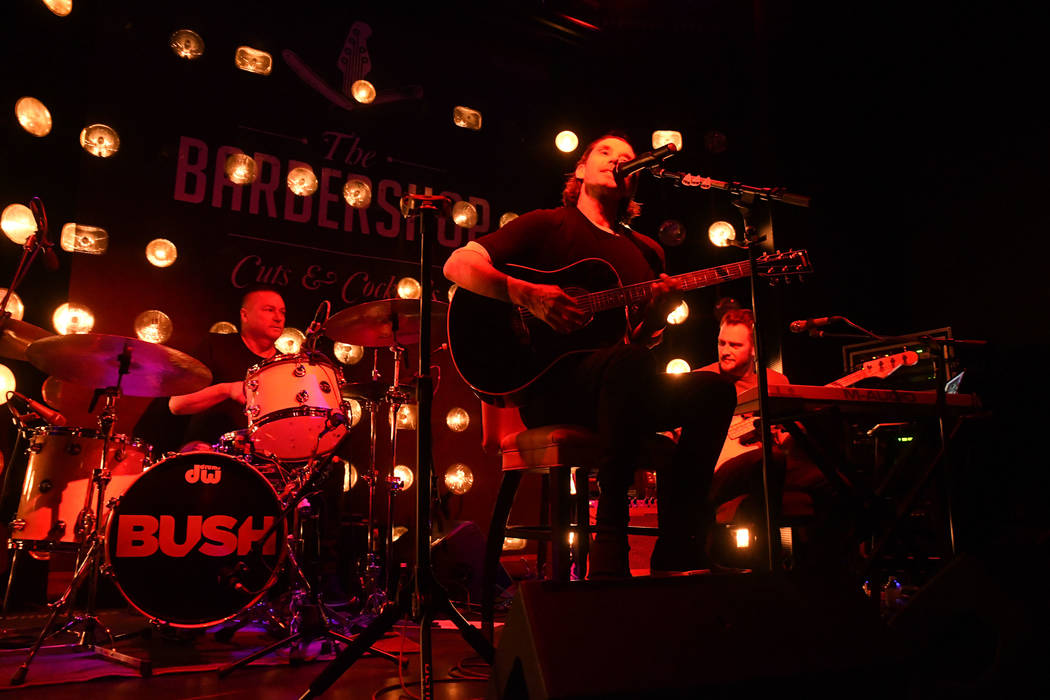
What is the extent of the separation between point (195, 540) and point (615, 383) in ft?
6.00

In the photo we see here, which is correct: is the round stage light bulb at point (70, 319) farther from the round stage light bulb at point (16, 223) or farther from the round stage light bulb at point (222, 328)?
the round stage light bulb at point (222, 328)

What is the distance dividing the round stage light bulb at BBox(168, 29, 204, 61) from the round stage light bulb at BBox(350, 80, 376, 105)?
3.27 ft

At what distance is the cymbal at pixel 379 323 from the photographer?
11.2ft

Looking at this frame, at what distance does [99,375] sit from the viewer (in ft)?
10.2

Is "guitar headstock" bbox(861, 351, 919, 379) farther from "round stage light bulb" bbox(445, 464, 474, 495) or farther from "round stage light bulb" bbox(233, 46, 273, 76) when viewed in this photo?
"round stage light bulb" bbox(233, 46, 273, 76)

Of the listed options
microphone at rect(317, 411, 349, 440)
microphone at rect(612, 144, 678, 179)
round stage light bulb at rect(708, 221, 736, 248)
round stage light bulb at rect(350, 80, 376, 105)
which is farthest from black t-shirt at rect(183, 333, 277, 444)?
round stage light bulb at rect(708, 221, 736, 248)

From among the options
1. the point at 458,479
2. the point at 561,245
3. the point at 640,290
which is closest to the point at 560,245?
the point at 561,245

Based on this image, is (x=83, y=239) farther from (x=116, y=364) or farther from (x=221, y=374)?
(x=116, y=364)

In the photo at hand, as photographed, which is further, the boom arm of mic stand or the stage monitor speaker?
the boom arm of mic stand

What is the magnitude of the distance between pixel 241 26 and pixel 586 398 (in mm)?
4138

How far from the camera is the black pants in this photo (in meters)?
2.09

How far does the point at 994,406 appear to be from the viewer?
12.1 feet

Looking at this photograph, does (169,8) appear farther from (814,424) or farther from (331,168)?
(814,424)

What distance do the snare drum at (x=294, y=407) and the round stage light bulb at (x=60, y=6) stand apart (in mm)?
2767
